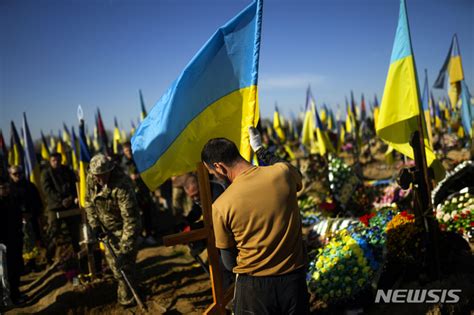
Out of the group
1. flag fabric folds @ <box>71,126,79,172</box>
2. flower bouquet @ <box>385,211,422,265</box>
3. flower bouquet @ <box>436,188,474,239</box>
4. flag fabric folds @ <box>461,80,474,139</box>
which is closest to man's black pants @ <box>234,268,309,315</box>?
flower bouquet @ <box>385,211,422,265</box>

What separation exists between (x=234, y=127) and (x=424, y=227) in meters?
2.43

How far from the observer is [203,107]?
11.9ft

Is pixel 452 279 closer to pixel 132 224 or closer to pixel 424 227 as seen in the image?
pixel 424 227

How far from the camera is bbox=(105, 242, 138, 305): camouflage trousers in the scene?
15.0 feet

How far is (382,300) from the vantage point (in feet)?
12.5

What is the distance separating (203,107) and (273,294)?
2.06 meters

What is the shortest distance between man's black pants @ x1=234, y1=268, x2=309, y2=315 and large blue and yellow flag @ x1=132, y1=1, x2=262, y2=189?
4.91 ft

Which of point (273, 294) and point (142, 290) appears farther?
point (142, 290)

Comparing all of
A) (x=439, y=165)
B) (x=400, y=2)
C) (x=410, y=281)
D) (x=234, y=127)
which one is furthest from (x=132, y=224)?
(x=400, y=2)

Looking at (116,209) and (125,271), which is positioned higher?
(116,209)

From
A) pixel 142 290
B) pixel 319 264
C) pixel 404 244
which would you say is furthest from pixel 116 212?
pixel 404 244

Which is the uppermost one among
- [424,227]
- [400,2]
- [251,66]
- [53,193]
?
[400,2]

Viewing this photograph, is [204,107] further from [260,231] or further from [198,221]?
[260,231]

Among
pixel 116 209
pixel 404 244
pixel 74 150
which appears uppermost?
pixel 74 150
